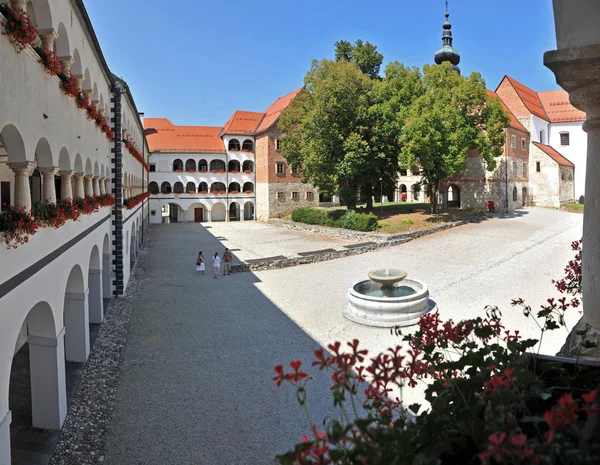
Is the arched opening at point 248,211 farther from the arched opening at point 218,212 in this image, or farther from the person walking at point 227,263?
the person walking at point 227,263

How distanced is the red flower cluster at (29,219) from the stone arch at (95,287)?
4.78m

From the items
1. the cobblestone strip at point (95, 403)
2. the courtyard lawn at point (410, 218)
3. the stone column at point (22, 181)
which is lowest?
the cobblestone strip at point (95, 403)

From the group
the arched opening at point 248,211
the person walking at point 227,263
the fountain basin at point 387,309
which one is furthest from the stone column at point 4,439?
the arched opening at point 248,211

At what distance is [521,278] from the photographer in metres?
19.4

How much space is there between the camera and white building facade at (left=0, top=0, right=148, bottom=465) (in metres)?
6.07

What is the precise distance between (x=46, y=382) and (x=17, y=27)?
5.89m

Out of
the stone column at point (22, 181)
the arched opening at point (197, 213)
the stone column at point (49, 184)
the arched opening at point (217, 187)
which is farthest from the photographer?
the arched opening at point (197, 213)

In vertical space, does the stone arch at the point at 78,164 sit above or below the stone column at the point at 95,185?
above

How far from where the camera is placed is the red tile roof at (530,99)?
153 ft

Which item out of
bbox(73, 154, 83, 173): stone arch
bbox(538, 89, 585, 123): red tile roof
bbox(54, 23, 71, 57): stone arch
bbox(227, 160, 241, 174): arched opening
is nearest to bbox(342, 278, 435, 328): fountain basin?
bbox(73, 154, 83, 173): stone arch

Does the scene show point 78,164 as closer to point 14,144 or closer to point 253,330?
point 14,144

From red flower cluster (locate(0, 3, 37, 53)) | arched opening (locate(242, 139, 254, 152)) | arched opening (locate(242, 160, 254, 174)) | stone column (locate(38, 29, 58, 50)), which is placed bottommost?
red flower cluster (locate(0, 3, 37, 53))

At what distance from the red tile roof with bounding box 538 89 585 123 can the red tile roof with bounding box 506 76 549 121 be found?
0.75 metres

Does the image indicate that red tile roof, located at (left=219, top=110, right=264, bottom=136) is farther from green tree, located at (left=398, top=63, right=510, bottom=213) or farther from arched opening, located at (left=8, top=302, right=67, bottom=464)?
arched opening, located at (left=8, top=302, right=67, bottom=464)
